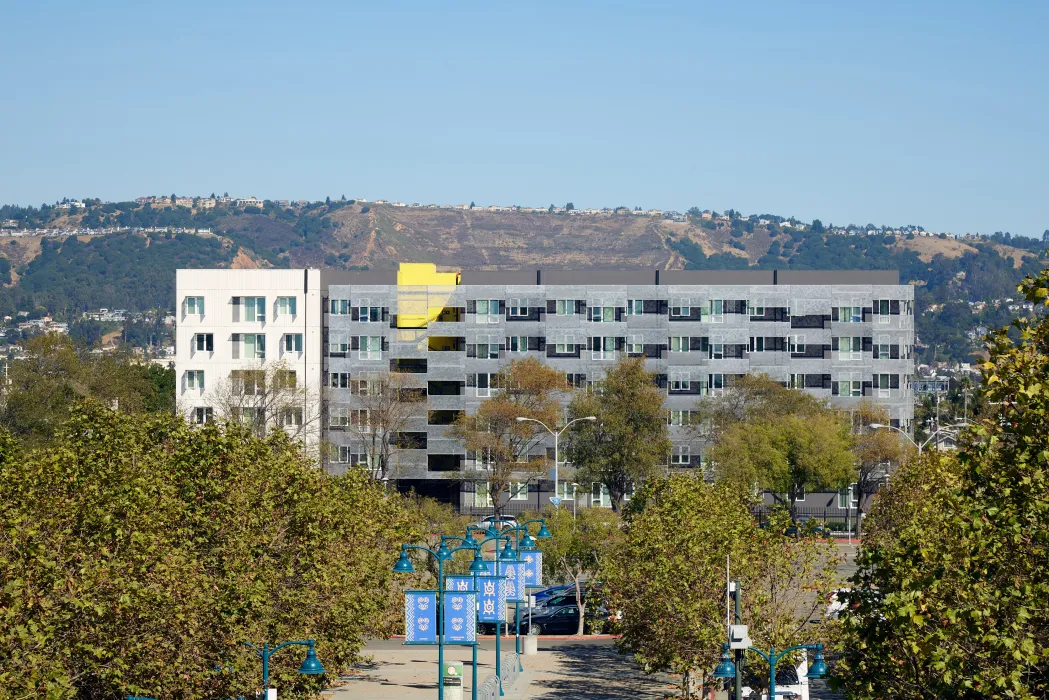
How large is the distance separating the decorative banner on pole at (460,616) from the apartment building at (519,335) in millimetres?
76001

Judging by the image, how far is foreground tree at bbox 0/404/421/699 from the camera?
2470 centimetres

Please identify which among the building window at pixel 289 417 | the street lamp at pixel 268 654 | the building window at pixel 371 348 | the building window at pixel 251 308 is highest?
the building window at pixel 251 308

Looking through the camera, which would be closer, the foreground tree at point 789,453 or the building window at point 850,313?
the foreground tree at point 789,453

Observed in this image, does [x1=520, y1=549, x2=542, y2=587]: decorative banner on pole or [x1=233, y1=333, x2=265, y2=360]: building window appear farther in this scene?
[x1=233, y1=333, x2=265, y2=360]: building window

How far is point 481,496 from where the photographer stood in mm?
111312

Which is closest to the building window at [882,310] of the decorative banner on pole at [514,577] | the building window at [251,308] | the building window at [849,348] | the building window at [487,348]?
the building window at [849,348]

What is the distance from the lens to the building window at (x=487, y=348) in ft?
380

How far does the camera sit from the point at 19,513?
25562 mm

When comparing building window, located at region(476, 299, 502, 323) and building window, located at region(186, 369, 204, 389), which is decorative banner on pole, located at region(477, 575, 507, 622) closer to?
building window, located at region(476, 299, 502, 323)

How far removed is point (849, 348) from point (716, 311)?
36.6 ft

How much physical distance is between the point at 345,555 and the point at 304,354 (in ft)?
257

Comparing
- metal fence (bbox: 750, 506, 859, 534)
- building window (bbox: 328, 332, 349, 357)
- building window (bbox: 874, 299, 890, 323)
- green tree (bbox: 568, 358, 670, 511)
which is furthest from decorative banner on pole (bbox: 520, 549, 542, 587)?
building window (bbox: 874, 299, 890, 323)

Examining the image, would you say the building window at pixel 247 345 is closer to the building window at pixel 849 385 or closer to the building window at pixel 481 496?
the building window at pixel 481 496

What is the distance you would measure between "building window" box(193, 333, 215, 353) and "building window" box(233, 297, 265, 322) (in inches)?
112
